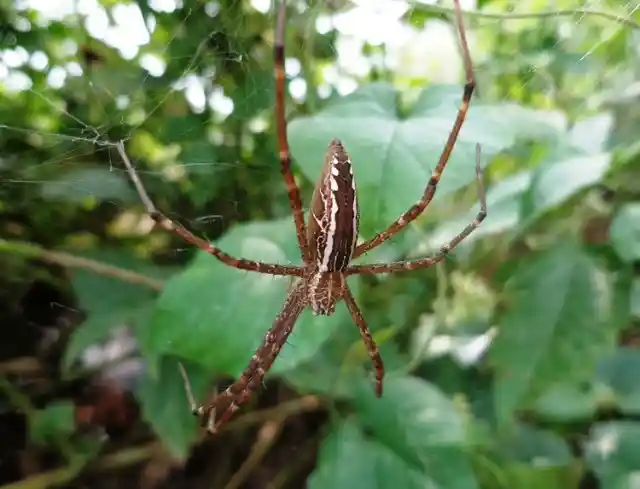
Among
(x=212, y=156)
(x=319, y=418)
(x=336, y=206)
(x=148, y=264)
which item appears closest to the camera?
(x=336, y=206)

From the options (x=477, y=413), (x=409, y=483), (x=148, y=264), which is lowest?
(x=409, y=483)

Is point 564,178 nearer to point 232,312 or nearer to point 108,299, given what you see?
point 232,312

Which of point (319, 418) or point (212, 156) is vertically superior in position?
point (212, 156)

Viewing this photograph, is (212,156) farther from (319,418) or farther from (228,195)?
(319,418)

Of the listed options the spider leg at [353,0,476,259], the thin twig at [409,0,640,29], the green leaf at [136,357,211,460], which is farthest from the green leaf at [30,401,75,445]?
the thin twig at [409,0,640,29]

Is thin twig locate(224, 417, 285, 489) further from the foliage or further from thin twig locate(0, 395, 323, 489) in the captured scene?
the foliage

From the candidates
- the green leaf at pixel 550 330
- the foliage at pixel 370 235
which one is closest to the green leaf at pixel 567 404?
the foliage at pixel 370 235

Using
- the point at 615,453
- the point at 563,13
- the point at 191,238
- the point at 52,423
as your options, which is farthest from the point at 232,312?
the point at 615,453

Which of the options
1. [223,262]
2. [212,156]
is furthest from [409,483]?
[212,156]
